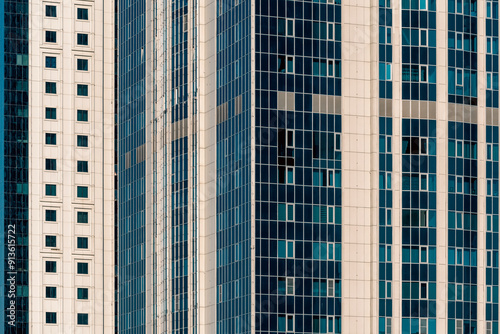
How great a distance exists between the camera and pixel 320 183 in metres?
156

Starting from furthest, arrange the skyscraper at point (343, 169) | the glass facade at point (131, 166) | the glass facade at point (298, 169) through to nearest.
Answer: the glass facade at point (131, 166) → the skyscraper at point (343, 169) → the glass facade at point (298, 169)

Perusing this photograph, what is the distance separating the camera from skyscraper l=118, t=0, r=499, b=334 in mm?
154125

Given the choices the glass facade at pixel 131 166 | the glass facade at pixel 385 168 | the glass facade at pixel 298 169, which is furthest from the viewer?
the glass facade at pixel 131 166

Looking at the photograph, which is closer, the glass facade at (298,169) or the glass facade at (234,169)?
the glass facade at (298,169)

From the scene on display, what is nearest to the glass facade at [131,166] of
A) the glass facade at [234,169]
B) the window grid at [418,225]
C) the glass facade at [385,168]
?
the glass facade at [234,169]

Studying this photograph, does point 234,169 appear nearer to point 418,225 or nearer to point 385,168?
point 385,168

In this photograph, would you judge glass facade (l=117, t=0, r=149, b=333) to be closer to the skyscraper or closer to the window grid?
the skyscraper

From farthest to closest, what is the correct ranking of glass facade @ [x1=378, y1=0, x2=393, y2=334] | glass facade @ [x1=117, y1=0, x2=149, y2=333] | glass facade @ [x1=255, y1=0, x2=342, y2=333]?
glass facade @ [x1=117, y1=0, x2=149, y2=333], glass facade @ [x1=378, y1=0, x2=393, y2=334], glass facade @ [x1=255, y1=0, x2=342, y2=333]

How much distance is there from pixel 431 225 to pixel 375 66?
16726mm

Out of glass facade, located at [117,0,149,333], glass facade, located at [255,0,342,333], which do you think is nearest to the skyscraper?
glass facade, located at [255,0,342,333]

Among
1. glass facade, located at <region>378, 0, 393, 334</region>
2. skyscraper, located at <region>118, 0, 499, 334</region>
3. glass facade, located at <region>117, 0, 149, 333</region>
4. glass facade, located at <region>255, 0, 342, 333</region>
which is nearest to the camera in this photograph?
glass facade, located at <region>255, 0, 342, 333</region>

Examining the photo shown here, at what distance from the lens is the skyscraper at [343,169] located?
15412cm

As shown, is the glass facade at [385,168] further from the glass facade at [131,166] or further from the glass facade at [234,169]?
the glass facade at [131,166]

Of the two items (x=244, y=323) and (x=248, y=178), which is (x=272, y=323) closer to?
(x=244, y=323)
